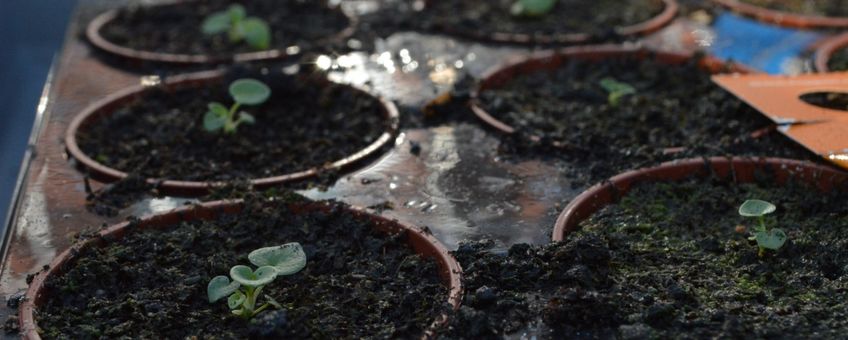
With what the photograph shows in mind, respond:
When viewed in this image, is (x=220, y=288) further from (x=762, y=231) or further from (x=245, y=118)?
(x=762, y=231)

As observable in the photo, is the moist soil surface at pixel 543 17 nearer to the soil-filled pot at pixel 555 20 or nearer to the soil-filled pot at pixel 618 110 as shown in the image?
the soil-filled pot at pixel 555 20

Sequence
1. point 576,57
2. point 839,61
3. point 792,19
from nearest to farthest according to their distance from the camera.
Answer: point 839,61
point 576,57
point 792,19

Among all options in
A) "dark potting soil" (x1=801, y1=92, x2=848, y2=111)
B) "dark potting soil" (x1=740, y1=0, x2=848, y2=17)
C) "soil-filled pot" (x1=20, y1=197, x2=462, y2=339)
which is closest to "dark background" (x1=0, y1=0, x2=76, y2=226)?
"soil-filled pot" (x1=20, y1=197, x2=462, y2=339)

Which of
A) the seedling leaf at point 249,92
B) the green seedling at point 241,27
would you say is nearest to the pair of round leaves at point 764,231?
the seedling leaf at point 249,92

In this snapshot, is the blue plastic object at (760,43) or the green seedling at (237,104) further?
the blue plastic object at (760,43)

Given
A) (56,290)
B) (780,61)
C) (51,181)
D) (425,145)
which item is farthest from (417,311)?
(780,61)

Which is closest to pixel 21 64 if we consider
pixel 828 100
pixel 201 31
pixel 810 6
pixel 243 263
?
pixel 201 31
